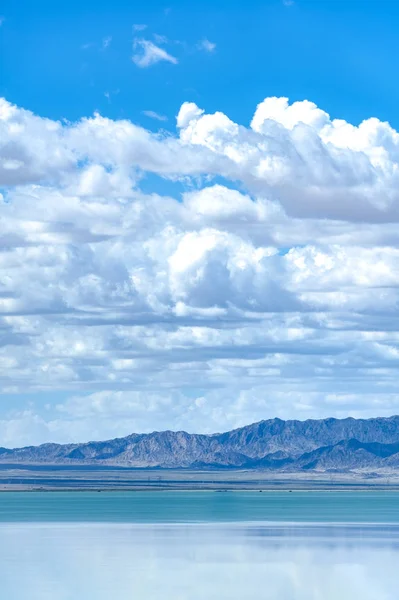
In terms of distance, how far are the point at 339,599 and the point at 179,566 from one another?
2169 cm

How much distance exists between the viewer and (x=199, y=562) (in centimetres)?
10231

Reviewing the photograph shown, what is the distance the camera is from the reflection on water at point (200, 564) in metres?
83.6

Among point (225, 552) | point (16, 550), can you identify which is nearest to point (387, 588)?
point (225, 552)

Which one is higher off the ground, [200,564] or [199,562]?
[199,562]

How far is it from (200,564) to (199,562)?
4.95 feet

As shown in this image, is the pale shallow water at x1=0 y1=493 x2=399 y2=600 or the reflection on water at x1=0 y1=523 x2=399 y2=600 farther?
the pale shallow water at x1=0 y1=493 x2=399 y2=600

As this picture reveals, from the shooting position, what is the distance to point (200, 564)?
100812mm

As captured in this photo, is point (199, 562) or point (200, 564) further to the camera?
point (199, 562)

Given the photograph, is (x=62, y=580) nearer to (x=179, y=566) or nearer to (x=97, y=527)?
(x=179, y=566)

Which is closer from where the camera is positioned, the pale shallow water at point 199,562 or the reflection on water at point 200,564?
the reflection on water at point 200,564

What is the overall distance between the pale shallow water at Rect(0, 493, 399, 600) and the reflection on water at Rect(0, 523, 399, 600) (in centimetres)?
7

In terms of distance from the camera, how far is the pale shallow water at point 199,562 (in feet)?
275

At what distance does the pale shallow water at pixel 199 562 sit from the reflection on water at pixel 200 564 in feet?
0.23

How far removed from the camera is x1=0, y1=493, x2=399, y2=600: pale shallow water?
275ft
